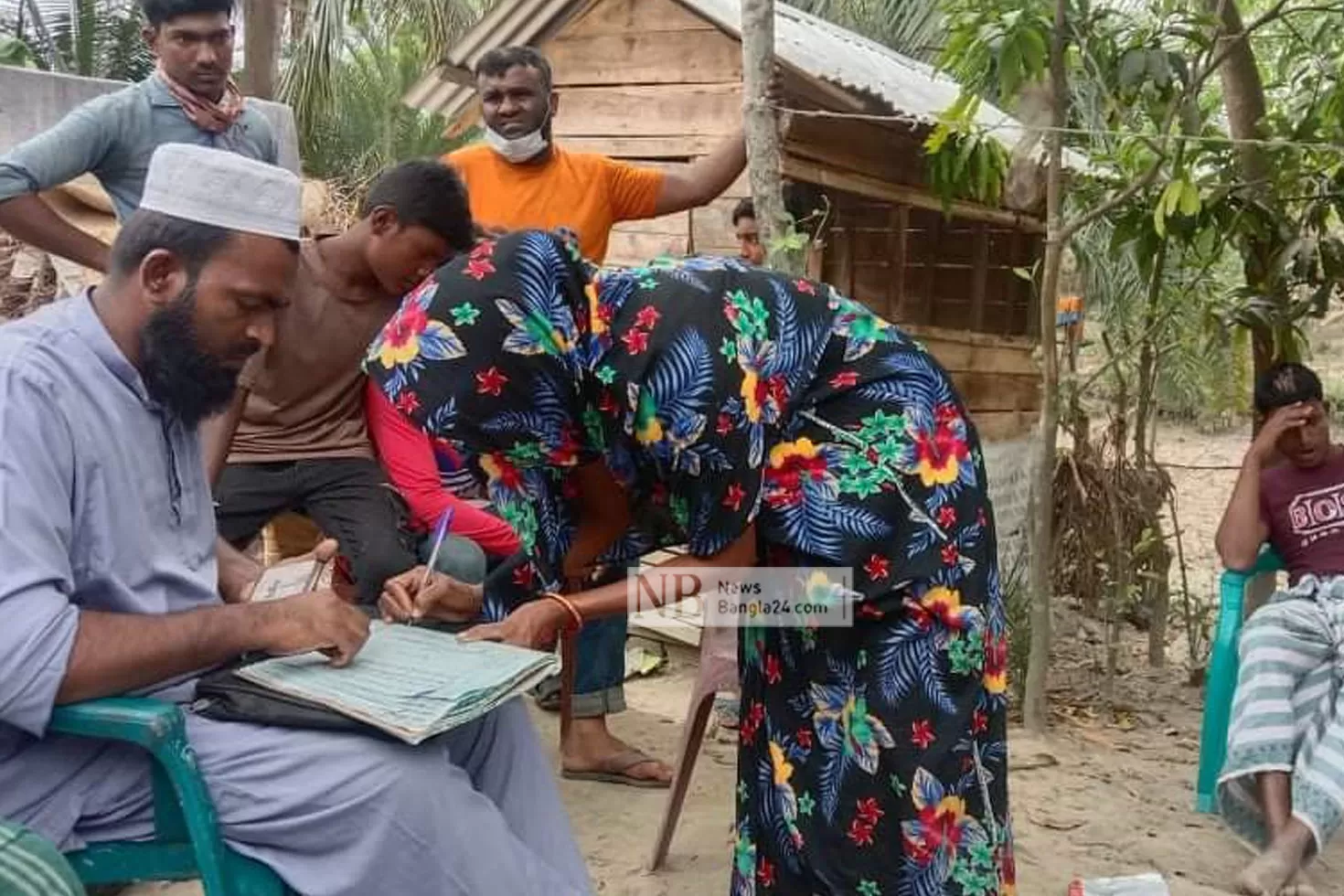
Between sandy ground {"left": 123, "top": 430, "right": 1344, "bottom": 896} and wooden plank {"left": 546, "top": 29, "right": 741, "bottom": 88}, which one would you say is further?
wooden plank {"left": 546, "top": 29, "right": 741, "bottom": 88}

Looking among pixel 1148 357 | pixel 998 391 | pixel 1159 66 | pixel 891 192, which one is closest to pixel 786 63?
pixel 1159 66

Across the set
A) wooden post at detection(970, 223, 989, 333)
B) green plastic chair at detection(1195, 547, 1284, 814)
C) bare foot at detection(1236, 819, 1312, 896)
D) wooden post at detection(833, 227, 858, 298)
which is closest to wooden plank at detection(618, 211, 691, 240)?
wooden post at detection(833, 227, 858, 298)

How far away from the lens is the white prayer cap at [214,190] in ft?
6.21

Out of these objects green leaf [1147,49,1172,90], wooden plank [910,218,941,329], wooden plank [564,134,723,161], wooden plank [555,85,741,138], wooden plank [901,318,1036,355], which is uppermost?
wooden plank [555,85,741,138]

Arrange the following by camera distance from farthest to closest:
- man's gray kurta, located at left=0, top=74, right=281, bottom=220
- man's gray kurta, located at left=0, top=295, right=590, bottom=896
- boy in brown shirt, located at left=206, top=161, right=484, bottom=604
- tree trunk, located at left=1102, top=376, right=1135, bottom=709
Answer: tree trunk, located at left=1102, top=376, right=1135, bottom=709, man's gray kurta, located at left=0, top=74, right=281, bottom=220, boy in brown shirt, located at left=206, top=161, right=484, bottom=604, man's gray kurta, located at left=0, top=295, right=590, bottom=896

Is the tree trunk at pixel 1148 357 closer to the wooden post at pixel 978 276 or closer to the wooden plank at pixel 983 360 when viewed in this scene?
the wooden plank at pixel 983 360

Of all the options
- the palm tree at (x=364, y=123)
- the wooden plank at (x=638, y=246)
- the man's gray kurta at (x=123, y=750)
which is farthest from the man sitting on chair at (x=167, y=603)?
the palm tree at (x=364, y=123)

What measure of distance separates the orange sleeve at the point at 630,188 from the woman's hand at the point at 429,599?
2.02 m

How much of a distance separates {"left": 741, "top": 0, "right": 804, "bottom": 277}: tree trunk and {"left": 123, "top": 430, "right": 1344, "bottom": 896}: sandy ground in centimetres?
157

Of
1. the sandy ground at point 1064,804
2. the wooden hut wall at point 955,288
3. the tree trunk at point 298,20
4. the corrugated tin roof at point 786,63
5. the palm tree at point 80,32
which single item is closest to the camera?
the sandy ground at point 1064,804

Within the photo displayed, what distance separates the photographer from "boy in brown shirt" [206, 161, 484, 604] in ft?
10.3

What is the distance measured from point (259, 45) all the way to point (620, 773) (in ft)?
18.2

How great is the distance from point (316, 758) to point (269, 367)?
5.43ft

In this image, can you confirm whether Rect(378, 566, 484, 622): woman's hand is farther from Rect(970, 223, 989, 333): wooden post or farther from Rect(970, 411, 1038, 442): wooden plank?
Rect(970, 223, 989, 333): wooden post
